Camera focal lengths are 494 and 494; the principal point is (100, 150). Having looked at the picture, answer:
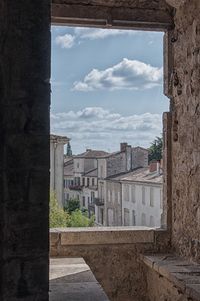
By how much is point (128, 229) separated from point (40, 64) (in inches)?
140

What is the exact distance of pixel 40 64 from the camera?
1672mm

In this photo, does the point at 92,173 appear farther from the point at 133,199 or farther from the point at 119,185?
the point at 119,185

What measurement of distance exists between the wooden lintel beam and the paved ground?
235 centimetres

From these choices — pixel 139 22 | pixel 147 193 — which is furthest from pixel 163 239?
pixel 147 193

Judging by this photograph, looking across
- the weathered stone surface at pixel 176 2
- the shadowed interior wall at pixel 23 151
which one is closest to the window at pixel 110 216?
the weathered stone surface at pixel 176 2

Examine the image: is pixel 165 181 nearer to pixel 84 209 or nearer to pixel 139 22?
pixel 139 22

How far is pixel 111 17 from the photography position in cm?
499

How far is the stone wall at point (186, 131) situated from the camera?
176 inches

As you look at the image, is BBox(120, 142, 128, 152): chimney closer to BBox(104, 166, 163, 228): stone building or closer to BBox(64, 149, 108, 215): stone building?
BBox(104, 166, 163, 228): stone building

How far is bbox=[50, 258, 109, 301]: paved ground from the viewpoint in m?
3.32

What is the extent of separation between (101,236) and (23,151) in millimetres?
3379

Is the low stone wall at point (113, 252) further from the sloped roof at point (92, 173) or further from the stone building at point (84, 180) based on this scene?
the sloped roof at point (92, 173)

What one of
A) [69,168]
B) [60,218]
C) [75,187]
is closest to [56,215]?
[60,218]

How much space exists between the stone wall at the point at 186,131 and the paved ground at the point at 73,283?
1023mm
